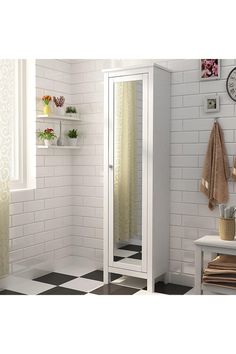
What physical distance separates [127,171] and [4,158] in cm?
97

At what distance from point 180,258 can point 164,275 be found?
8.5 inches

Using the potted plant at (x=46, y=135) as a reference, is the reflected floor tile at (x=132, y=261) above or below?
below

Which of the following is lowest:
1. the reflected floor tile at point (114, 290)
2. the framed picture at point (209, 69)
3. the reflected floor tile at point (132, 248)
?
the reflected floor tile at point (114, 290)

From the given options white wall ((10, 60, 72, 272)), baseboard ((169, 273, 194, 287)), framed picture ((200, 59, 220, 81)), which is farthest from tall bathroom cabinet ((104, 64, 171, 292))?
white wall ((10, 60, 72, 272))

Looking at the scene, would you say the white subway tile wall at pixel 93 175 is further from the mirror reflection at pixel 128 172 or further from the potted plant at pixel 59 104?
the mirror reflection at pixel 128 172

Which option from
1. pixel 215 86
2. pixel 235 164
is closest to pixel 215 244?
pixel 235 164

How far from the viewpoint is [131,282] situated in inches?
143

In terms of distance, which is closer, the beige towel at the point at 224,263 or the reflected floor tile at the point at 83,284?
the beige towel at the point at 224,263

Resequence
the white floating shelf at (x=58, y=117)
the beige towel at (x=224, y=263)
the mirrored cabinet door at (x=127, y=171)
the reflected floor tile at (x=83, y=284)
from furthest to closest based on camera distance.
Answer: the white floating shelf at (x=58, y=117)
the reflected floor tile at (x=83, y=284)
the mirrored cabinet door at (x=127, y=171)
the beige towel at (x=224, y=263)

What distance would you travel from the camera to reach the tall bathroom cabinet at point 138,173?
10.8 ft

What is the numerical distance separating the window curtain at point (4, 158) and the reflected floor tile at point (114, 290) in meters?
0.76

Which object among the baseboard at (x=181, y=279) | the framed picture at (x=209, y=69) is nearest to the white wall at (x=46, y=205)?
Result: the baseboard at (x=181, y=279)
